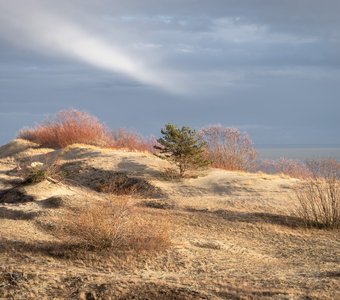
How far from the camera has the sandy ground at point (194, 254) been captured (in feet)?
22.2

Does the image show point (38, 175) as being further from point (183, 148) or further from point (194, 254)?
point (194, 254)

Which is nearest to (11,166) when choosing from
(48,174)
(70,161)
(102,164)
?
(70,161)

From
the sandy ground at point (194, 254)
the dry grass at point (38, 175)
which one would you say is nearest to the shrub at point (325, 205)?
the sandy ground at point (194, 254)

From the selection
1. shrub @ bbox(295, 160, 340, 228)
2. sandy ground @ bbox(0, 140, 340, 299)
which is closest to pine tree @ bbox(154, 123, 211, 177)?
sandy ground @ bbox(0, 140, 340, 299)

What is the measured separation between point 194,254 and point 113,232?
119 cm

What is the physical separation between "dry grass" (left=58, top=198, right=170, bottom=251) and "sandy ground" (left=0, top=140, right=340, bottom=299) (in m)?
0.20

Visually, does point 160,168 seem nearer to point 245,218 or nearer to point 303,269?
point 245,218

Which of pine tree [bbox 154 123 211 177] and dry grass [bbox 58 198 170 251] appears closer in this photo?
dry grass [bbox 58 198 170 251]

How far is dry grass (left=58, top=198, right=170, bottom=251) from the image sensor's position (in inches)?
332

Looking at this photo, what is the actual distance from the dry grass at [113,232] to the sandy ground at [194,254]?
0.20 meters

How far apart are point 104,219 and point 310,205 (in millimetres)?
→ 5277

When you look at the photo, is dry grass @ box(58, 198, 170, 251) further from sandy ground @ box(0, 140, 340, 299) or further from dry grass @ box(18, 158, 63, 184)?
dry grass @ box(18, 158, 63, 184)

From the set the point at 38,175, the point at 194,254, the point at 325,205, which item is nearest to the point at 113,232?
the point at 194,254

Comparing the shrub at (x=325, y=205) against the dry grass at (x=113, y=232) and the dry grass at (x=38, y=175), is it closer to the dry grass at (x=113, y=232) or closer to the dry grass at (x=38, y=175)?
the dry grass at (x=113, y=232)
